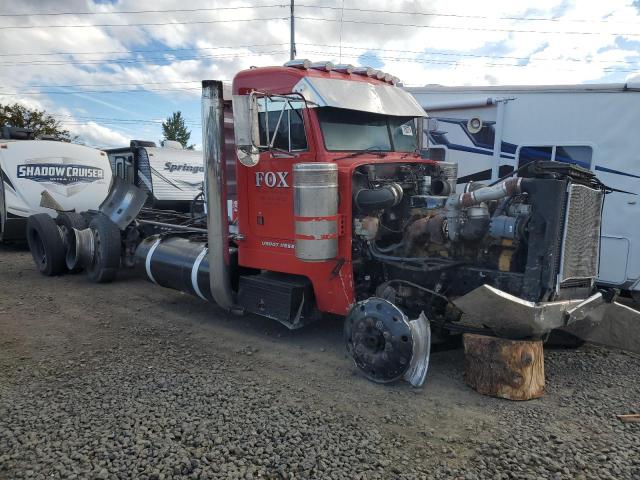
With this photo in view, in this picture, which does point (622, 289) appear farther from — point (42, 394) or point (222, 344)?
point (42, 394)

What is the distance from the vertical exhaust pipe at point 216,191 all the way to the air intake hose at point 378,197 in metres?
1.60

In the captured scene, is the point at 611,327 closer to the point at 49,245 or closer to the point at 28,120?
the point at 49,245

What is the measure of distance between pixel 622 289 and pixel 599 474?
4436 millimetres

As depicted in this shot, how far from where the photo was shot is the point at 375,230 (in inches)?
172

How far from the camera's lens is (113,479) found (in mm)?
2686

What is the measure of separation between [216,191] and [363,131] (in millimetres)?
1639

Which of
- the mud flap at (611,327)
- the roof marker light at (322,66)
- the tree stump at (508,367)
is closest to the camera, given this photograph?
the tree stump at (508,367)

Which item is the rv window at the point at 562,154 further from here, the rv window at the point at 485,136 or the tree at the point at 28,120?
the tree at the point at 28,120

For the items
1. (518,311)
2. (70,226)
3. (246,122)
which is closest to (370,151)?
(246,122)

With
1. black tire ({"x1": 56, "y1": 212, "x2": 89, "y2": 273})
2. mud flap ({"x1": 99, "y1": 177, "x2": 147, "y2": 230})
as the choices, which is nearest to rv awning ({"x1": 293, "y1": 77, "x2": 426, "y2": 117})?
mud flap ({"x1": 99, "y1": 177, "x2": 147, "y2": 230})

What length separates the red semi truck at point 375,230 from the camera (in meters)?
3.74

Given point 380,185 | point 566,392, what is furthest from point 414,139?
point 566,392

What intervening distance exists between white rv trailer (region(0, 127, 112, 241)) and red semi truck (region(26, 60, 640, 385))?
236 inches

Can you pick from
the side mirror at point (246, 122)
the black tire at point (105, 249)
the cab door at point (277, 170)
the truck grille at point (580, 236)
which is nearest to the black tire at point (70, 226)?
the black tire at point (105, 249)
